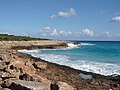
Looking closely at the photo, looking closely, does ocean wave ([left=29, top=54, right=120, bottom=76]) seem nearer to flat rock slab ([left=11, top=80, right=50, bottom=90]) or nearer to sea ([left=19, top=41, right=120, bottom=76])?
sea ([left=19, top=41, right=120, bottom=76])

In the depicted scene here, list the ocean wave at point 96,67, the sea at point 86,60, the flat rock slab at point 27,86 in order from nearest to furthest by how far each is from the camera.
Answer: the flat rock slab at point 27,86 → the ocean wave at point 96,67 → the sea at point 86,60

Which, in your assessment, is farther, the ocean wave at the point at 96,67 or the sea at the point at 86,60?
the sea at the point at 86,60

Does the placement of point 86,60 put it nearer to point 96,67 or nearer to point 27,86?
point 96,67

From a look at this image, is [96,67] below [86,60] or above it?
above

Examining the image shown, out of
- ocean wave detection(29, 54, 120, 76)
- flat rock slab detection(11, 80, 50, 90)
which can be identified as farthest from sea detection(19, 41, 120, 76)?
flat rock slab detection(11, 80, 50, 90)

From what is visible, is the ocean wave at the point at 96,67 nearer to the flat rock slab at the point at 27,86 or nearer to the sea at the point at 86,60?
the sea at the point at 86,60

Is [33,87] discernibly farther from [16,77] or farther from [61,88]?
[16,77]

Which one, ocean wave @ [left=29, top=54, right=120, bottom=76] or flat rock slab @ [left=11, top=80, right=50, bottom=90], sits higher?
flat rock slab @ [left=11, top=80, right=50, bottom=90]

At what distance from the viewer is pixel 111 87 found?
1875 cm

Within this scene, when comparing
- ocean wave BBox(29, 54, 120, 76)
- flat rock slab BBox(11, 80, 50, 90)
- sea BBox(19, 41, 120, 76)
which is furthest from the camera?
sea BBox(19, 41, 120, 76)

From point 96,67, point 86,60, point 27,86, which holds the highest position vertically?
point 27,86

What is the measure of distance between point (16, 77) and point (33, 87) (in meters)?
3.10

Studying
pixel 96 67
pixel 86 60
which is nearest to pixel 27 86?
pixel 96 67

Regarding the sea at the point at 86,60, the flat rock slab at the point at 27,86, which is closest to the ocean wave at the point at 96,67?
the sea at the point at 86,60
